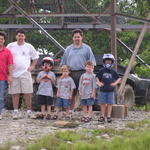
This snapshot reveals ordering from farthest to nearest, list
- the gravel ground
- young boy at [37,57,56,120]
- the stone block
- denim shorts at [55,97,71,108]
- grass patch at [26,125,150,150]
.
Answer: the stone block → young boy at [37,57,56,120] → denim shorts at [55,97,71,108] → the gravel ground → grass patch at [26,125,150,150]

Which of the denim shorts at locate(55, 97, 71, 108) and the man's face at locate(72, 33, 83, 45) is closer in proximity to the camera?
the man's face at locate(72, 33, 83, 45)

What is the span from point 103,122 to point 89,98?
52 centimetres

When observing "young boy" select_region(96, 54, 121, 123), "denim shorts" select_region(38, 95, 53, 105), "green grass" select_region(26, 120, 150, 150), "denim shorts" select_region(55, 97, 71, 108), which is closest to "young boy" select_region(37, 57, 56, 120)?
"denim shorts" select_region(38, 95, 53, 105)

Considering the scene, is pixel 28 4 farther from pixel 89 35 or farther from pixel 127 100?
pixel 89 35

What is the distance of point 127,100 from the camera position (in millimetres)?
13062

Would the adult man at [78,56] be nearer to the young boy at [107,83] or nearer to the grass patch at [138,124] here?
the young boy at [107,83]

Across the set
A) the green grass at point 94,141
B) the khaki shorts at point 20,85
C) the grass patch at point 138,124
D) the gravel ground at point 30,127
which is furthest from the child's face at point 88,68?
the green grass at point 94,141

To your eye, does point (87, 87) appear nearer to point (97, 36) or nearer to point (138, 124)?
point (138, 124)

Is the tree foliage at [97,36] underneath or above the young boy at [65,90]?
above

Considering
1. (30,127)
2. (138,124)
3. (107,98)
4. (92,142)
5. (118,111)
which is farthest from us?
(118,111)

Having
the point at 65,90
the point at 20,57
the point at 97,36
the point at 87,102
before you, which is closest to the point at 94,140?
the point at 87,102

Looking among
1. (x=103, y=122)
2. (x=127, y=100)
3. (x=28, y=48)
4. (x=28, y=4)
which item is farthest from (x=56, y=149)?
(x=28, y=4)

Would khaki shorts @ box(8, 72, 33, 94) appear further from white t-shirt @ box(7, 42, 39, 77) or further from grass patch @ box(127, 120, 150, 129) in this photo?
grass patch @ box(127, 120, 150, 129)

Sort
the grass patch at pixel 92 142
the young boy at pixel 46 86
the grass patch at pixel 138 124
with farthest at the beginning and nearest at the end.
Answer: the young boy at pixel 46 86, the grass patch at pixel 138 124, the grass patch at pixel 92 142
